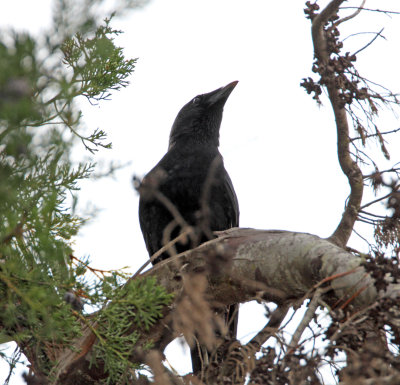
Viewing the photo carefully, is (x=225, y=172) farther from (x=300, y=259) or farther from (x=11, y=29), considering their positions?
(x=11, y=29)

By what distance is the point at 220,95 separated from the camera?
16.3 feet

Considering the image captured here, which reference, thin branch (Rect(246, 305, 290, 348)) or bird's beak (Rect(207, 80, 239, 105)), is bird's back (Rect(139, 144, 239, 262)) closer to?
bird's beak (Rect(207, 80, 239, 105))

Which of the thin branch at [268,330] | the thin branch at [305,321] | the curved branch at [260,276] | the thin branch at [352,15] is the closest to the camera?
the thin branch at [305,321]

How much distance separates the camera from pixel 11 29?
167 cm

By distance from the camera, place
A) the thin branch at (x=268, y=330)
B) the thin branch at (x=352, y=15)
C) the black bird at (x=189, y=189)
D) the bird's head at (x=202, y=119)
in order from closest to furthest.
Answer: the thin branch at (x=268, y=330), the thin branch at (x=352, y=15), the black bird at (x=189, y=189), the bird's head at (x=202, y=119)

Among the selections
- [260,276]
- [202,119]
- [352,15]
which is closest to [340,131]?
[352,15]

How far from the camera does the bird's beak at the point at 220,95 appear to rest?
16.1ft

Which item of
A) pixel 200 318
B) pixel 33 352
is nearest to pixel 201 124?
pixel 33 352

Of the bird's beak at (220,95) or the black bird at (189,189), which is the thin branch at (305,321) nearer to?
the black bird at (189,189)

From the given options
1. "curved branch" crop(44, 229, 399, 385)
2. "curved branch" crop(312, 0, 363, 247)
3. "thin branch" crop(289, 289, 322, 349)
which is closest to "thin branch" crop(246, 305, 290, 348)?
"curved branch" crop(44, 229, 399, 385)

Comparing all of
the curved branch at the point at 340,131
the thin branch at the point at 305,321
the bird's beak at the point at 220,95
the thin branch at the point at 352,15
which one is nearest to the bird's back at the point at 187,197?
the bird's beak at the point at 220,95

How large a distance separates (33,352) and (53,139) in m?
1.47

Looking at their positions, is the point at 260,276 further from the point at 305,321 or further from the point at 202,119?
the point at 202,119

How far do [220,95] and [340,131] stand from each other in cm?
245
